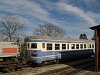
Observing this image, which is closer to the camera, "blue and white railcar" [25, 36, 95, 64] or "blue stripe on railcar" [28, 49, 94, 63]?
"blue stripe on railcar" [28, 49, 94, 63]

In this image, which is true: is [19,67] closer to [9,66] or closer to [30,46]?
[9,66]

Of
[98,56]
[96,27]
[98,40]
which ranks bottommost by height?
[98,56]

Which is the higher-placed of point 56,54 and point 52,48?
point 52,48

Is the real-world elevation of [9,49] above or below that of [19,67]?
above

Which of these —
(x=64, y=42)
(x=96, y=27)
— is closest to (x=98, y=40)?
(x=96, y=27)

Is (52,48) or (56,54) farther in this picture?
(56,54)

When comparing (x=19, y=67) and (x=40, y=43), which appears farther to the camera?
(x=40, y=43)

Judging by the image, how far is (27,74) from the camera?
19.0 m

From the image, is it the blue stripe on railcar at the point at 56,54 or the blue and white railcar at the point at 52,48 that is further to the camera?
the blue and white railcar at the point at 52,48

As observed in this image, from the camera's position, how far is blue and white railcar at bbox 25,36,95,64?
23.4 m

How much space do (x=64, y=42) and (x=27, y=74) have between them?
9.29 meters

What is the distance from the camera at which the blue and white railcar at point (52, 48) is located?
76.8 feet

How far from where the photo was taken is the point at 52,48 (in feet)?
81.9

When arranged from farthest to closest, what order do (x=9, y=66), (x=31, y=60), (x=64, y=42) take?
(x=64, y=42) < (x=31, y=60) < (x=9, y=66)
